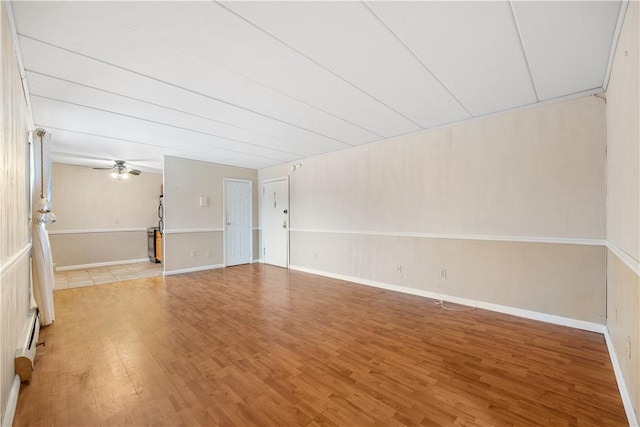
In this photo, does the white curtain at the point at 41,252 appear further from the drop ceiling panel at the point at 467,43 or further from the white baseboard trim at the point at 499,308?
the white baseboard trim at the point at 499,308

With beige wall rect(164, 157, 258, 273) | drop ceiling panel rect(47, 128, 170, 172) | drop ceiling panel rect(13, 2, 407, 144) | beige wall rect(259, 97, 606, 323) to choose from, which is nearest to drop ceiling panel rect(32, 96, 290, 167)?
drop ceiling panel rect(47, 128, 170, 172)

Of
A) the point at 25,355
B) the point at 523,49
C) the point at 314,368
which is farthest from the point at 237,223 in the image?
the point at 523,49

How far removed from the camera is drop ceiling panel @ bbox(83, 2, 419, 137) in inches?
62.7

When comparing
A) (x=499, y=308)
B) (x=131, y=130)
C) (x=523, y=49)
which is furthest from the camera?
A: (x=131, y=130)

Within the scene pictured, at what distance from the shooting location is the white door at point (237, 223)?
6.44 m

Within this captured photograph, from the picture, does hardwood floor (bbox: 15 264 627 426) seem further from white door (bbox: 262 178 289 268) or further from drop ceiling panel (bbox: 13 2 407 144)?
white door (bbox: 262 178 289 268)

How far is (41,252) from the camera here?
282 cm

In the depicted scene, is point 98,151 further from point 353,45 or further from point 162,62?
point 353,45

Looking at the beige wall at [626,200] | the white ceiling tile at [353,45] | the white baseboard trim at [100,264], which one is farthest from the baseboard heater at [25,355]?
the white baseboard trim at [100,264]

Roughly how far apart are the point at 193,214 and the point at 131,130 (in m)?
2.41

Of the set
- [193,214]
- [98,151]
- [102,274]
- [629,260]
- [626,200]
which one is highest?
[98,151]

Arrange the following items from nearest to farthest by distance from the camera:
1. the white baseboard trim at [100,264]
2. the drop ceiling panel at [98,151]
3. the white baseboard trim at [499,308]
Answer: the white baseboard trim at [499,308]
the drop ceiling panel at [98,151]
the white baseboard trim at [100,264]

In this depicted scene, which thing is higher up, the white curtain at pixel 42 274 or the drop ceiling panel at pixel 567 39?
the drop ceiling panel at pixel 567 39

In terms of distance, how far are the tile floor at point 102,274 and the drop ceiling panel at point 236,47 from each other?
498 cm
